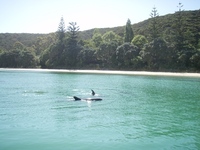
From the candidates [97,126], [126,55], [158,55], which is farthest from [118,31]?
[97,126]

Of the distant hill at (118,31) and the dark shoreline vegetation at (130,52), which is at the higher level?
the distant hill at (118,31)

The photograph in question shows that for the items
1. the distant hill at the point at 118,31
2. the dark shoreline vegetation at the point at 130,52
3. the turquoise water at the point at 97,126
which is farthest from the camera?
the distant hill at the point at 118,31

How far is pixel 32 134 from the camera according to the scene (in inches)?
509

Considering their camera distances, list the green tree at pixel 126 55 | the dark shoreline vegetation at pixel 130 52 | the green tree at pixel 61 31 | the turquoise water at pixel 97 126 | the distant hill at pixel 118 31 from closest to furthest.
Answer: the turquoise water at pixel 97 126, the dark shoreline vegetation at pixel 130 52, the green tree at pixel 126 55, the green tree at pixel 61 31, the distant hill at pixel 118 31

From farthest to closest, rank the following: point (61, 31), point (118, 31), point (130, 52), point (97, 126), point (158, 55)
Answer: point (118, 31), point (61, 31), point (130, 52), point (158, 55), point (97, 126)

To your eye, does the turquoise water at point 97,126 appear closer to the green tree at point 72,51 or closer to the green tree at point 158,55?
the green tree at point 158,55

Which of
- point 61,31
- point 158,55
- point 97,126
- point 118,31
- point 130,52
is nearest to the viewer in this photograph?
point 97,126

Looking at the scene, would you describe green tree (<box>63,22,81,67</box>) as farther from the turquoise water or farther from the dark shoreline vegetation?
the turquoise water

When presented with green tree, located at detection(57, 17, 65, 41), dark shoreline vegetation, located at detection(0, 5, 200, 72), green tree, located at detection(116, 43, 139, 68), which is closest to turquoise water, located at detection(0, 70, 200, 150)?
dark shoreline vegetation, located at detection(0, 5, 200, 72)

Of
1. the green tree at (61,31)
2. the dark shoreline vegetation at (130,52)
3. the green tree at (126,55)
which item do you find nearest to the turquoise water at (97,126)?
the dark shoreline vegetation at (130,52)

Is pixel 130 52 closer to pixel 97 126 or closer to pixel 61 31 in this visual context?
pixel 61 31

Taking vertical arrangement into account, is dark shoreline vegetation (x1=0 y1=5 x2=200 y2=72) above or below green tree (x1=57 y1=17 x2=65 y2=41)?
below

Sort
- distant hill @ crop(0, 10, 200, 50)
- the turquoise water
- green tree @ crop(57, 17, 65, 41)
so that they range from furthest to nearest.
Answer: distant hill @ crop(0, 10, 200, 50) → green tree @ crop(57, 17, 65, 41) → the turquoise water

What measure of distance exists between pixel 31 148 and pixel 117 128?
5144mm
